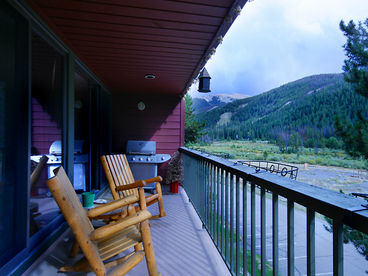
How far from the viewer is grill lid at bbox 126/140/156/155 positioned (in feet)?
16.6

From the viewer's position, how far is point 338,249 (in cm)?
73

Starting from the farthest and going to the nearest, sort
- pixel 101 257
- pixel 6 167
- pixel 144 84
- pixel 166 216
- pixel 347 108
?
pixel 144 84 < pixel 347 108 < pixel 166 216 < pixel 6 167 < pixel 101 257

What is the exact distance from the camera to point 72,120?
270 centimetres

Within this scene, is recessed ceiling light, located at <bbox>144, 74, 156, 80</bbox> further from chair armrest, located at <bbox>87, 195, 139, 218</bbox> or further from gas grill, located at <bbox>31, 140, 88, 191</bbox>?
chair armrest, located at <bbox>87, 195, 139, 218</bbox>

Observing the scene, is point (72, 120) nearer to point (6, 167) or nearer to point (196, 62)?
point (6, 167)

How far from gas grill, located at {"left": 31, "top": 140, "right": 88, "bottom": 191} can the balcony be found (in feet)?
A: 2.45

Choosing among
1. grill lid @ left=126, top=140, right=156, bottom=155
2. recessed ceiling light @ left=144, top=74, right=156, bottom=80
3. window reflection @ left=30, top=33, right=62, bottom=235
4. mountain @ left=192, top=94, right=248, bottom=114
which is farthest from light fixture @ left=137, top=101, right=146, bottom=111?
mountain @ left=192, top=94, right=248, bottom=114

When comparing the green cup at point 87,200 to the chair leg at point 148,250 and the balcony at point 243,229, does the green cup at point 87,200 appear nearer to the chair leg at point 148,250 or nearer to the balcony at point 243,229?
the balcony at point 243,229

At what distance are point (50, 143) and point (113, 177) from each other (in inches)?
29.7

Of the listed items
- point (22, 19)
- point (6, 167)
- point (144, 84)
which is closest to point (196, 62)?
point (144, 84)

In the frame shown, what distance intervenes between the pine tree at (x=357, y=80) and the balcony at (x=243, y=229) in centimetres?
156

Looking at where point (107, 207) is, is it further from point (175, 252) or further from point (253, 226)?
point (253, 226)

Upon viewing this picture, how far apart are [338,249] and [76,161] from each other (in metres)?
3.09

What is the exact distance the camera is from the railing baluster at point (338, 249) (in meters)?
0.73
